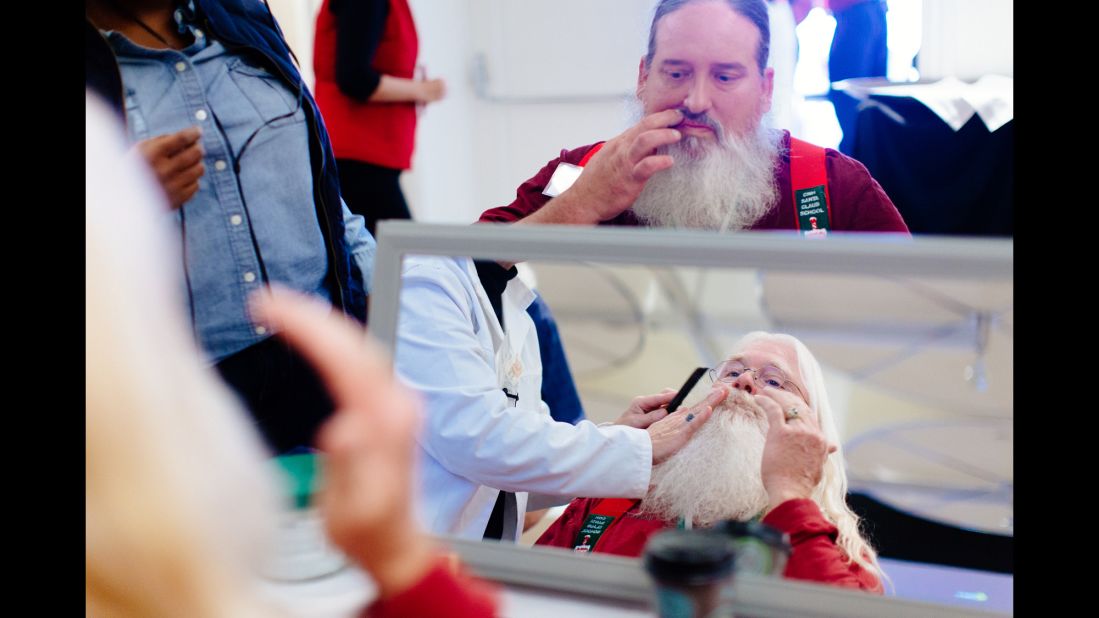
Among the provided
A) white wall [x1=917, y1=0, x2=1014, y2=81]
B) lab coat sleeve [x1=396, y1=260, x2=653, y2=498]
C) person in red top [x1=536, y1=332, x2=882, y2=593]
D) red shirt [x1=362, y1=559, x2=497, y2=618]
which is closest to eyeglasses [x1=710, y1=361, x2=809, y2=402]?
person in red top [x1=536, y1=332, x2=882, y2=593]

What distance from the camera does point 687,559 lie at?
2.52 ft

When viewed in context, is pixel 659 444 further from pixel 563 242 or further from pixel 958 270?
pixel 958 270

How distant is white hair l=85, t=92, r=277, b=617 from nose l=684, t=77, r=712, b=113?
2.47 feet

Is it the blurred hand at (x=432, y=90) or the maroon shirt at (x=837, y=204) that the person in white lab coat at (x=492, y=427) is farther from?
the blurred hand at (x=432, y=90)

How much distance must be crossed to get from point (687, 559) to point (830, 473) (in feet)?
0.66

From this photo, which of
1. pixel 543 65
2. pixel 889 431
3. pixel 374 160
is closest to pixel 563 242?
pixel 889 431

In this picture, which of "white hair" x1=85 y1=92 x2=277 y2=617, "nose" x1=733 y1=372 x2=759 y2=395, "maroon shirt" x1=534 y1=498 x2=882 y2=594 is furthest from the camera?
"nose" x1=733 y1=372 x2=759 y2=395

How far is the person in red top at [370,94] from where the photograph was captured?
57.8 inches

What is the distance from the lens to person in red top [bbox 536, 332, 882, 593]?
867 millimetres

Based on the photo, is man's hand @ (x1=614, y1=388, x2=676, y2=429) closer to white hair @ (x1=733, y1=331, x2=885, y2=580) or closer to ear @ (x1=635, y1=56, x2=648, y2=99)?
white hair @ (x1=733, y1=331, x2=885, y2=580)

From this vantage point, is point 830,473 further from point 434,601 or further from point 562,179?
point 562,179

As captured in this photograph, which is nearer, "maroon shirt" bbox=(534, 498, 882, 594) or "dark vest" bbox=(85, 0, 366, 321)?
"maroon shirt" bbox=(534, 498, 882, 594)

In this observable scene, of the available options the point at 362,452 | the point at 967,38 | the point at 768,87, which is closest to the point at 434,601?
the point at 362,452

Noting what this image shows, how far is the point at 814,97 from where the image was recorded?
1312mm
